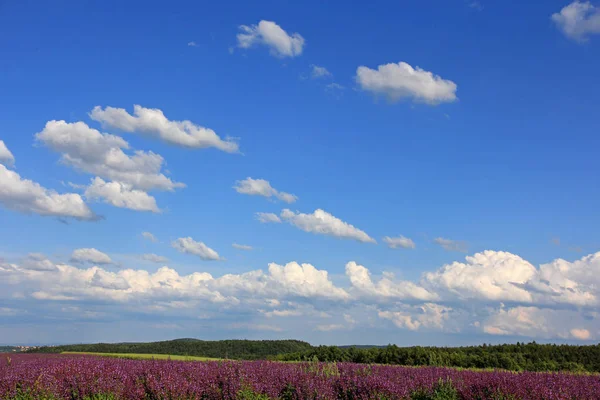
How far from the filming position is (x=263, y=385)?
918cm

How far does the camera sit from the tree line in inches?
808

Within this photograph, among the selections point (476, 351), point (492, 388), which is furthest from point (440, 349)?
point (492, 388)

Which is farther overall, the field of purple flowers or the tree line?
the tree line

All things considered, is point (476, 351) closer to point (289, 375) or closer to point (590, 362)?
point (590, 362)

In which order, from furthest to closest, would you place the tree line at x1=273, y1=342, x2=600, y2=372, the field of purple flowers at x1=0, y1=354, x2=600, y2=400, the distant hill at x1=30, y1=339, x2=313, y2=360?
the distant hill at x1=30, y1=339, x2=313, y2=360 → the tree line at x1=273, y1=342, x2=600, y2=372 → the field of purple flowers at x1=0, y1=354, x2=600, y2=400

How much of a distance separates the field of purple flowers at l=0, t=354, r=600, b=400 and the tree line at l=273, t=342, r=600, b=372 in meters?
9.89

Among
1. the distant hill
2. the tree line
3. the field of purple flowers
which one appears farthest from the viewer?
the distant hill

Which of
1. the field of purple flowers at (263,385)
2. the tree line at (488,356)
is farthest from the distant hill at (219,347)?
the field of purple flowers at (263,385)

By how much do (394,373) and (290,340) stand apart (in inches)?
1489

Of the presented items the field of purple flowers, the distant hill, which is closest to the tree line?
the field of purple flowers

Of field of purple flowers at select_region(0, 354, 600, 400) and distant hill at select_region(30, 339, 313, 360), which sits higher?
field of purple flowers at select_region(0, 354, 600, 400)

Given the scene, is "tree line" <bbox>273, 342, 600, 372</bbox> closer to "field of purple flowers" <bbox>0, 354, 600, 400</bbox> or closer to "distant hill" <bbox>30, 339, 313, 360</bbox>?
"field of purple flowers" <bbox>0, 354, 600, 400</bbox>

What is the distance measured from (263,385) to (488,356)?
15.3 metres

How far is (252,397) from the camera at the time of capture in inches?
344
